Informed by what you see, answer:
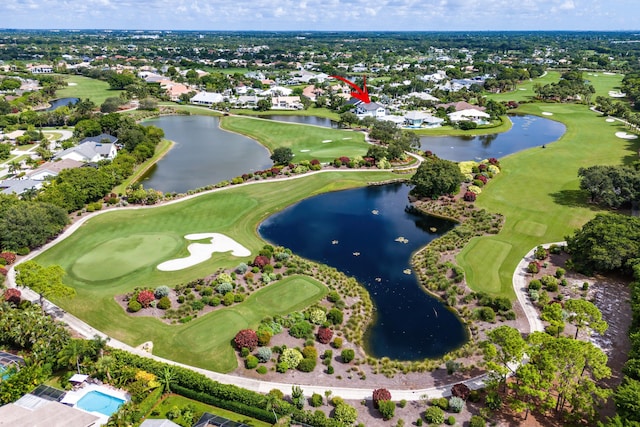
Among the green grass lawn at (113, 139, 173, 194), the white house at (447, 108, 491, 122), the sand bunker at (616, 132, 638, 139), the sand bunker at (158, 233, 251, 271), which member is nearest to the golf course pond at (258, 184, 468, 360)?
the sand bunker at (158, 233, 251, 271)

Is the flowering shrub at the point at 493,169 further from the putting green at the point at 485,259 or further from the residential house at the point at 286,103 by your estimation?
the residential house at the point at 286,103

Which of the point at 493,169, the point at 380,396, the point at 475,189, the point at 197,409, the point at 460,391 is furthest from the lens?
the point at 493,169

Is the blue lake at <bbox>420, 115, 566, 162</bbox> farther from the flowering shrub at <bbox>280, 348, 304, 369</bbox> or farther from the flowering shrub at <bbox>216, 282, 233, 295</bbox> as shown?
the flowering shrub at <bbox>280, 348, 304, 369</bbox>

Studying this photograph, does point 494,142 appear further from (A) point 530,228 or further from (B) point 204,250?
(B) point 204,250

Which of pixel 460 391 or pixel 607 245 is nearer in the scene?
pixel 460 391

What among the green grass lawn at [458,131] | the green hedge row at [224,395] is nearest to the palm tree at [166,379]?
the green hedge row at [224,395]

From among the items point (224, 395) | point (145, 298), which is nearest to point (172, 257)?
point (145, 298)
